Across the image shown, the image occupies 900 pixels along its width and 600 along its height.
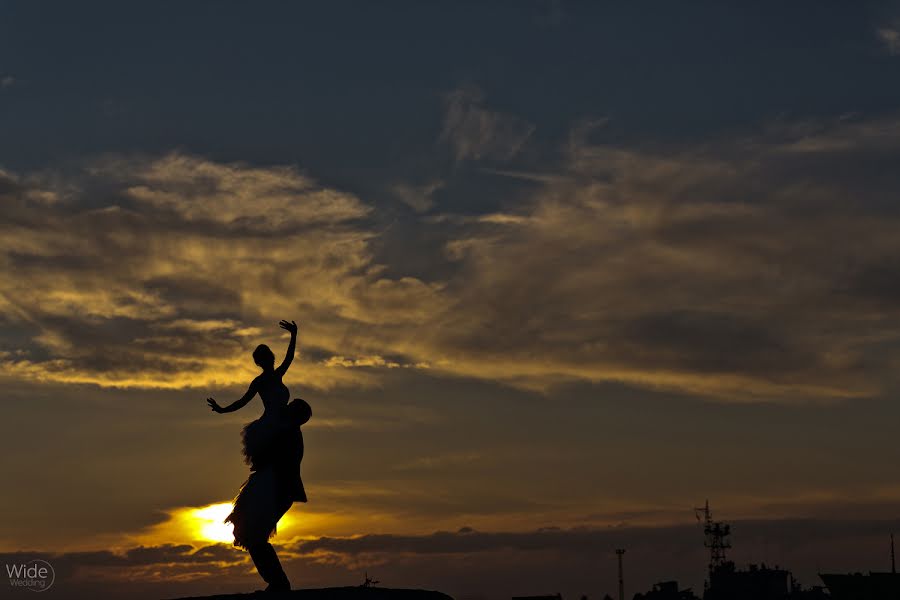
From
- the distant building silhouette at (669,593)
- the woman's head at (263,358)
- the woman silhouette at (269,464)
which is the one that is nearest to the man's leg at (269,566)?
the woman silhouette at (269,464)

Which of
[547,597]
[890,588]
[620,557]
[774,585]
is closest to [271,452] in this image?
[547,597]

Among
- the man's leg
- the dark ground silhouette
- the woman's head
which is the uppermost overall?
the woman's head

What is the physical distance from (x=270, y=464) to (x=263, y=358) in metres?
1.85

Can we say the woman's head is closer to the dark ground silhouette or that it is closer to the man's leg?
the man's leg

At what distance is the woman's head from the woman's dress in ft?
0.85

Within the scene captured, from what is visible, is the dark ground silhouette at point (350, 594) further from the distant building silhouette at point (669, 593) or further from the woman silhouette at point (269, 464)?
the distant building silhouette at point (669, 593)

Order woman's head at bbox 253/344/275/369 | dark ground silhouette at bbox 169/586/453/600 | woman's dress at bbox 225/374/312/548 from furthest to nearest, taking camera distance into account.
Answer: woman's head at bbox 253/344/275/369 < woman's dress at bbox 225/374/312/548 < dark ground silhouette at bbox 169/586/453/600

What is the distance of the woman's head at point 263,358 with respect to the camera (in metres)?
23.3

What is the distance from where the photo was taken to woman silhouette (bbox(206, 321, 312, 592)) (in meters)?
22.6

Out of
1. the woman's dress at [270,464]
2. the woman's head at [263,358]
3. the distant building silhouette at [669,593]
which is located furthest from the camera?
the distant building silhouette at [669,593]

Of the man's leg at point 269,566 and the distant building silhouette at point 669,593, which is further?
the distant building silhouette at point 669,593

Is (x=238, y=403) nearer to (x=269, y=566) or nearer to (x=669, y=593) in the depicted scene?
(x=269, y=566)

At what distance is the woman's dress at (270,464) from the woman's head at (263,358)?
0.85 feet

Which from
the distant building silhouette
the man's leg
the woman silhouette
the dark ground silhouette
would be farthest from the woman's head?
the distant building silhouette
